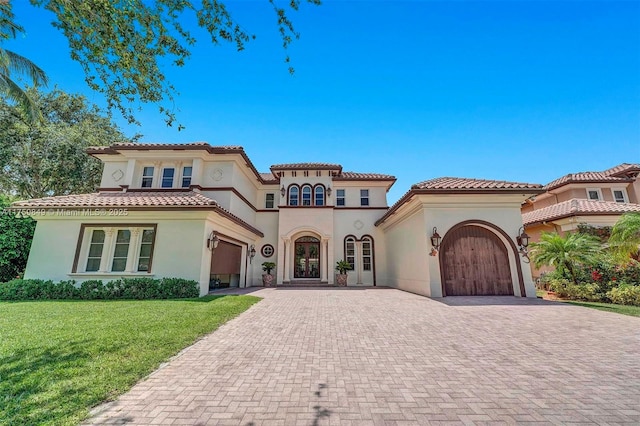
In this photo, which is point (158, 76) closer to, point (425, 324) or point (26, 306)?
point (425, 324)

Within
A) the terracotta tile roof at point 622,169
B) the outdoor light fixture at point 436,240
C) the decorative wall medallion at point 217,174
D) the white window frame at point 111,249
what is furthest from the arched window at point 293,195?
the terracotta tile roof at point 622,169

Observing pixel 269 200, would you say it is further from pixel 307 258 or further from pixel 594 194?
pixel 594 194

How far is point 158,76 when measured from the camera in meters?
5.42

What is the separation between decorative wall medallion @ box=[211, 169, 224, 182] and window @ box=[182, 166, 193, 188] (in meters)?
1.27

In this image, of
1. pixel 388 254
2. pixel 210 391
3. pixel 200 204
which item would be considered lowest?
pixel 210 391

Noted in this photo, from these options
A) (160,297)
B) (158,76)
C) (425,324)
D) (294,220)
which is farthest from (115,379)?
(294,220)

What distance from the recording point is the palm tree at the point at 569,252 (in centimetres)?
1118

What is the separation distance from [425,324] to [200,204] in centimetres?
967

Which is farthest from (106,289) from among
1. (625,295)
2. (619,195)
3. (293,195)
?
(619,195)

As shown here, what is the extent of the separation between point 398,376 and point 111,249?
13.1 metres

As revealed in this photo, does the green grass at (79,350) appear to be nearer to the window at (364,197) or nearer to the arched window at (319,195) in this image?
the arched window at (319,195)

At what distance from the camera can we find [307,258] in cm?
1859

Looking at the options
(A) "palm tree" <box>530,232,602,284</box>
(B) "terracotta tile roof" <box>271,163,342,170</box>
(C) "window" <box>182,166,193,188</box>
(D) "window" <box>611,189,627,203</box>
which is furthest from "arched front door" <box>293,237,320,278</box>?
(D) "window" <box>611,189,627,203</box>

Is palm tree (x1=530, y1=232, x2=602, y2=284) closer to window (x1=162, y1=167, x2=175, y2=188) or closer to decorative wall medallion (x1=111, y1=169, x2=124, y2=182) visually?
window (x1=162, y1=167, x2=175, y2=188)
